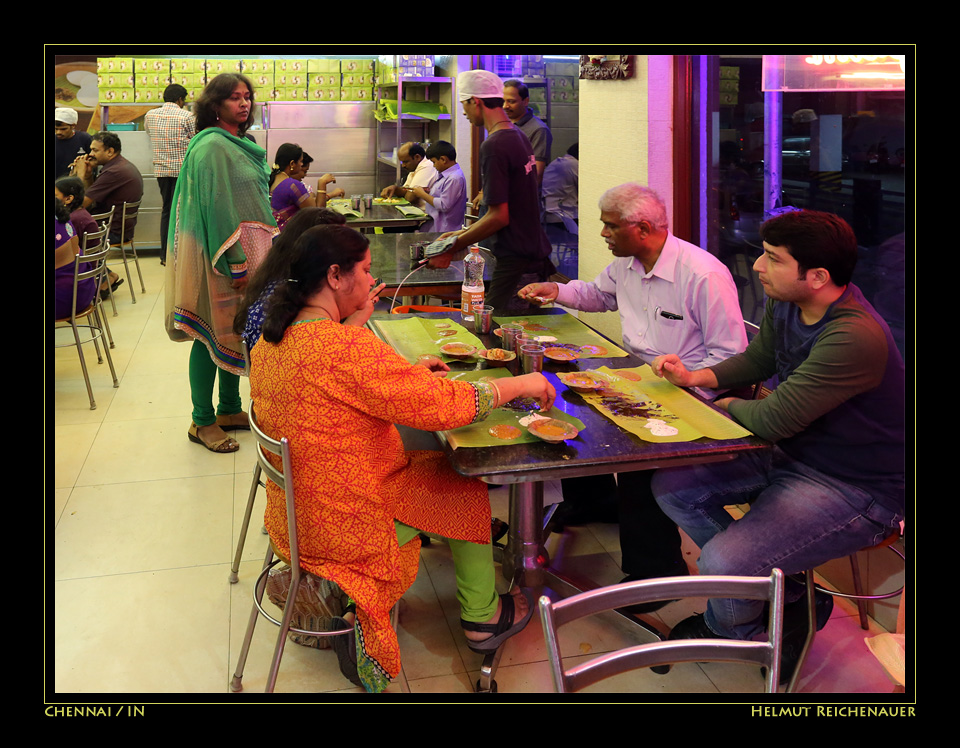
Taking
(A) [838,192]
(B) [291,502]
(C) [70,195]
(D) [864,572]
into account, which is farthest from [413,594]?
(C) [70,195]

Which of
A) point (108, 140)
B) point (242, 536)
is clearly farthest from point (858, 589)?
point (108, 140)

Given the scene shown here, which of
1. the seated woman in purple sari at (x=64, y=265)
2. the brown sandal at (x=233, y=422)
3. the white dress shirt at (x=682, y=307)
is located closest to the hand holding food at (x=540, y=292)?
the white dress shirt at (x=682, y=307)

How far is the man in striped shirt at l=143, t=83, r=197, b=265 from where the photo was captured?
26.9 ft

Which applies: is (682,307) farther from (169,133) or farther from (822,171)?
(169,133)

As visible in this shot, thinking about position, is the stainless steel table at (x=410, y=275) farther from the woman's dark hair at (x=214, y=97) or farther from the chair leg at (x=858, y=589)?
the chair leg at (x=858, y=589)

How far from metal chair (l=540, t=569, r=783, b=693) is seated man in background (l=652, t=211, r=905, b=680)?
0.68 metres

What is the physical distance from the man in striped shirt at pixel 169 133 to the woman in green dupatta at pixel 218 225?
4663 mm

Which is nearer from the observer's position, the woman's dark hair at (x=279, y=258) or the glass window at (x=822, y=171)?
the woman's dark hair at (x=279, y=258)

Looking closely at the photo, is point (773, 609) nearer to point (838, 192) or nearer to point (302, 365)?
point (302, 365)

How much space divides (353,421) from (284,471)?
0.22m

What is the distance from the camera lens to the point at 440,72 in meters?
8.85

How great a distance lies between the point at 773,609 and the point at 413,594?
168 centimetres

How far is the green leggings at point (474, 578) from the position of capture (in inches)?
95.3

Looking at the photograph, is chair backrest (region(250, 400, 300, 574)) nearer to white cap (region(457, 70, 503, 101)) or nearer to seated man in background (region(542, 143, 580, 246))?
white cap (region(457, 70, 503, 101))
